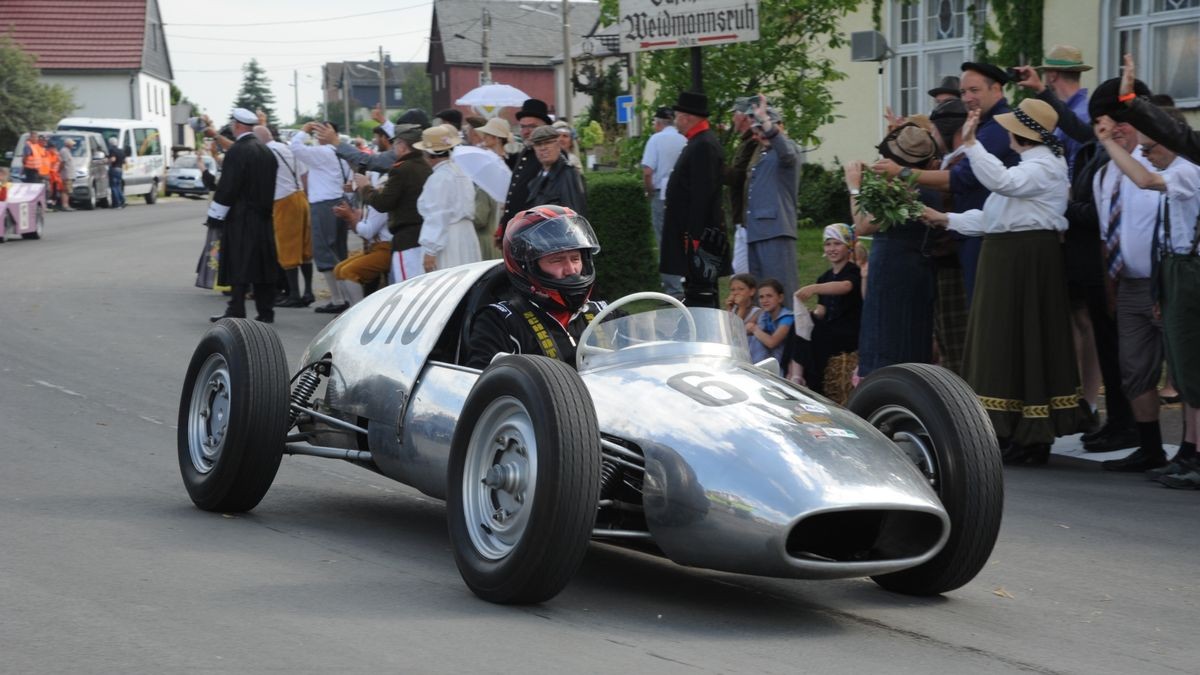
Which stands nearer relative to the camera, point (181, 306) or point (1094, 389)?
point (1094, 389)

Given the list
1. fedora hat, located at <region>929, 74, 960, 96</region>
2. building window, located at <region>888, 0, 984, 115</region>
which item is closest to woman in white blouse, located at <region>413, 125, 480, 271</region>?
fedora hat, located at <region>929, 74, 960, 96</region>

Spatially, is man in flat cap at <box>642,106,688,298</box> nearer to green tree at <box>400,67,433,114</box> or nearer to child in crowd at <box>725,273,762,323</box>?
child in crowd at <box>725,273,762,323</box>

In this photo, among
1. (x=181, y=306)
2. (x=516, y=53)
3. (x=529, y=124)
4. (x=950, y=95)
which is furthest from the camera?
(x=516, y=53)

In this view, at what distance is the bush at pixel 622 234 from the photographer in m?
16.2

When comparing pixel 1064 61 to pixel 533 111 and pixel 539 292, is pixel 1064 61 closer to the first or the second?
pixel 533 111

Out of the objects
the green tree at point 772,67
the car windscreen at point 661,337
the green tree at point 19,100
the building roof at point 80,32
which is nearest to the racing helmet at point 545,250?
the car windscreen at point 661,337

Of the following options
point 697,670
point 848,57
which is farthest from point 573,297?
point 848,57

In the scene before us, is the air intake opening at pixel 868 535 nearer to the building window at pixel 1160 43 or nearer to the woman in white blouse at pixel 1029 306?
the woman in white blouse at pixel 1029 306

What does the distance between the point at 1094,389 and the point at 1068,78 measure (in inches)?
82.6

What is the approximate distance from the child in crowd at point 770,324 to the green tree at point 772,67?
22.9 ft

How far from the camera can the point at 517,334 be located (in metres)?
6.78

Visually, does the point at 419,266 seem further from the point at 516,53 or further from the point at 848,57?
the point at 516,53

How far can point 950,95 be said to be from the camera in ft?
38.9

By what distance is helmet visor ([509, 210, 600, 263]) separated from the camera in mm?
6770
